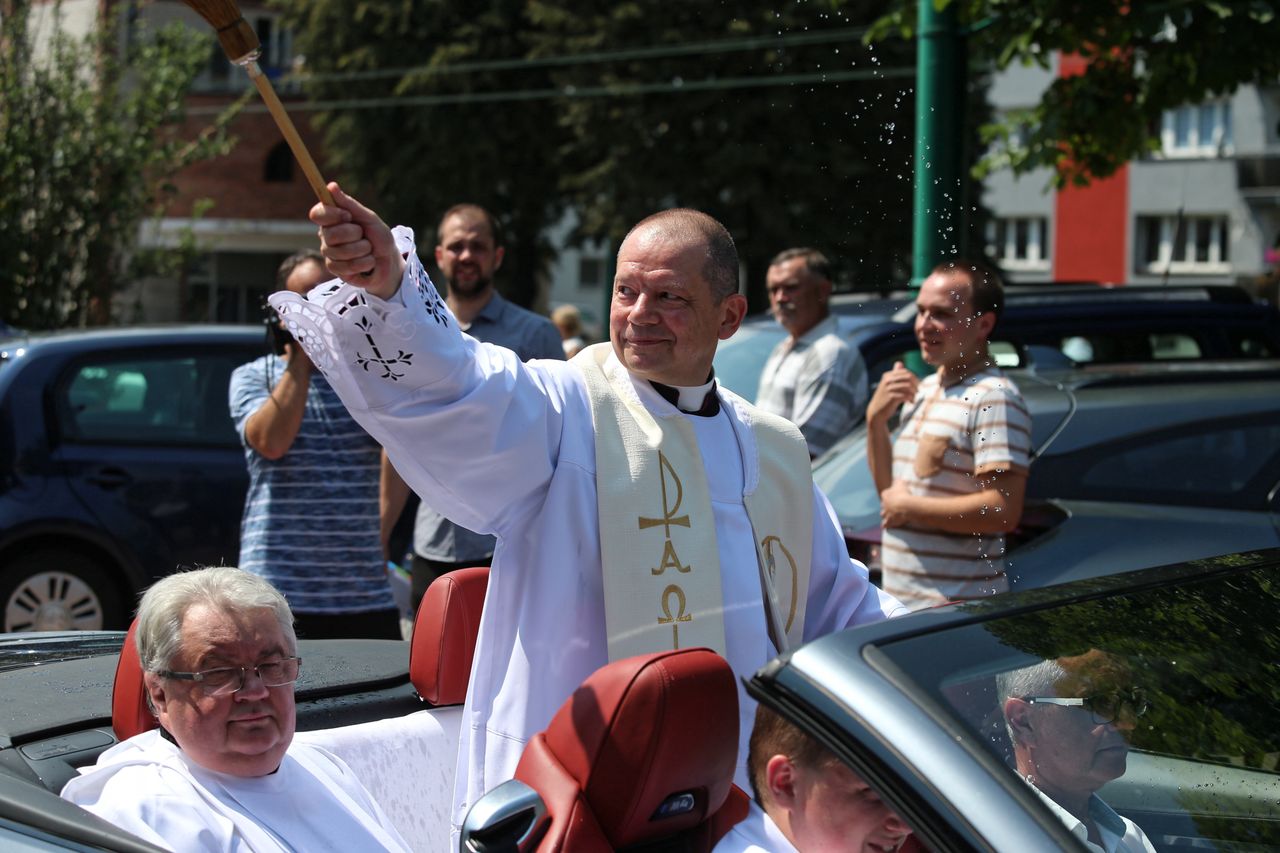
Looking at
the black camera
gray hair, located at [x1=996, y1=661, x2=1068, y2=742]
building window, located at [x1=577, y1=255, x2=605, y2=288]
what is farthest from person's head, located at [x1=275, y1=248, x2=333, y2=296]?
building window, located at [x1=577, y1=255, x2=605, y2=288]

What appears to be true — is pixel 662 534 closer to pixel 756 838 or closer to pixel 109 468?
pixel 756 838

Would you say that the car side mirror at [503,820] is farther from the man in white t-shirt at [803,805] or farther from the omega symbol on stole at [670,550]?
the omega symbol on stole at [670,550]

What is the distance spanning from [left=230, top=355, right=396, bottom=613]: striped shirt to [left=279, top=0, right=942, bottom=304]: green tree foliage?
1227cm

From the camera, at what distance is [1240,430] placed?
5387 mm

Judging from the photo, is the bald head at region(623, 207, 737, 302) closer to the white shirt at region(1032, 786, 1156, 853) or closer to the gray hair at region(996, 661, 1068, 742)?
the gray hair at region(996, 661, 1068, 742)

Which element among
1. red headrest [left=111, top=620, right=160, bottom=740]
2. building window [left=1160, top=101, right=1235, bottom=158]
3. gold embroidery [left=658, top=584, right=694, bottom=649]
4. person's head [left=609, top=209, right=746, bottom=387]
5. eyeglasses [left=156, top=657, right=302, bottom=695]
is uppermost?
building window [left=1160, top=101, right=1235, bottom=158]

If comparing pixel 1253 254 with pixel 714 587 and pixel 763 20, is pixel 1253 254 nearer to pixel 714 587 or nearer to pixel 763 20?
pixel 763 20

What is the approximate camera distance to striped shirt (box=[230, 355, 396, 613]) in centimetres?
511

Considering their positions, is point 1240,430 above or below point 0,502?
above

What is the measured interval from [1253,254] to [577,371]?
38109 mm

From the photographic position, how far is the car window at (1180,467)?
5.25m

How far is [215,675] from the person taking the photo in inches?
112

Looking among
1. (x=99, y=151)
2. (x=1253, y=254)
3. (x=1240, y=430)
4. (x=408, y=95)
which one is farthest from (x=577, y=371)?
(x=1253, y=254)

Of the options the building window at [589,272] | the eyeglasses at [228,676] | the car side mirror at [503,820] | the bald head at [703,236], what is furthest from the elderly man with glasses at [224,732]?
the building window at [589,272]
